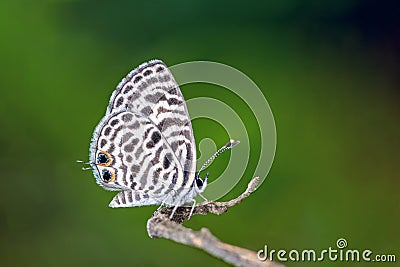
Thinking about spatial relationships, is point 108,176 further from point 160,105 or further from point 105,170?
point 160,105

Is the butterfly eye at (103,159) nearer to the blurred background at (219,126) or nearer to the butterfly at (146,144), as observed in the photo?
the butterfly at (146,144)

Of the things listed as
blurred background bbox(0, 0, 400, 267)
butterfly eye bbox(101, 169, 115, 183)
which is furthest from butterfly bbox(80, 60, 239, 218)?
blurred background bbox(0, 0, 400, 267)

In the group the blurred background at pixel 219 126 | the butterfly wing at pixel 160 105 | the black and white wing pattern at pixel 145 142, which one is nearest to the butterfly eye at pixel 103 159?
the black and white wing pattern at pixel 145 142

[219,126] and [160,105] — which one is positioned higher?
[219,126]

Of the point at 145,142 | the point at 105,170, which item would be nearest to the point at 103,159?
the point at 105,170

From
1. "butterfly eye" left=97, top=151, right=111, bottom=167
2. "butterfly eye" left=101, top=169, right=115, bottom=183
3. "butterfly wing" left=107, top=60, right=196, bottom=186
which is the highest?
"butterfly wing" left=107, top=60, right=196, bottom=186

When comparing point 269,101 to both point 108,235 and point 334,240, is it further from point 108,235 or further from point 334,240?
point 108,235

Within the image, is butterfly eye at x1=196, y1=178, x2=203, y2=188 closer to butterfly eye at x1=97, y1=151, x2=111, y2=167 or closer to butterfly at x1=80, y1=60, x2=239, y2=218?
butterfly at x1=80, y1=60, x2=239, y2=218
